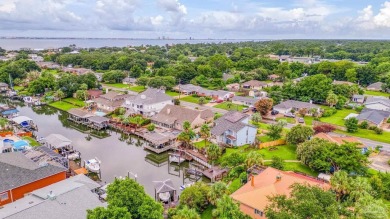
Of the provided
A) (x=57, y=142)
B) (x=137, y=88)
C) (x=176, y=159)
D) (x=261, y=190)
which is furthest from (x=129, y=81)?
(x=261, y=190)

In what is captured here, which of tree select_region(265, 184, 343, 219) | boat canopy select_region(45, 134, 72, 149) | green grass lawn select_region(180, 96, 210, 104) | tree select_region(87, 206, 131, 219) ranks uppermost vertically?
tree select_region(265, 184, 343, 219)

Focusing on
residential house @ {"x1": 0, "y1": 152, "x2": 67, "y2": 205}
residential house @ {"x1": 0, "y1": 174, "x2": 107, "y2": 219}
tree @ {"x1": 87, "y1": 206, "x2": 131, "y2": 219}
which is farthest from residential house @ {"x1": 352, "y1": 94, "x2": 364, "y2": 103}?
tree @ {"x1": 87, "y1": 206, "x2": 131, "y2": 219}

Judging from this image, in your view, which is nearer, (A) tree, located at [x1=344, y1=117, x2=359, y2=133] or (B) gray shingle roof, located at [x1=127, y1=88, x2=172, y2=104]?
(A) tree, located at [x1=344, y1=117, x2=359, y2=133]

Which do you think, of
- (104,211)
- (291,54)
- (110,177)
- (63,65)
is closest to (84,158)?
(110,177)

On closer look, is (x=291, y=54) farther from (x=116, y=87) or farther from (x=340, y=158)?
(x=340, y=158)

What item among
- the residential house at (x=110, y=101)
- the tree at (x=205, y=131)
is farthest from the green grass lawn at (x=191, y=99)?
the tree at (x=205, y=131)

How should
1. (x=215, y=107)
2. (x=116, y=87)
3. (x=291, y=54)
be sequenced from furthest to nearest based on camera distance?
(x=291, y=54) < (x=116, y=87) < (x=215, y=107)

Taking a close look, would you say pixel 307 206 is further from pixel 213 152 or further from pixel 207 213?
pixel 213 152

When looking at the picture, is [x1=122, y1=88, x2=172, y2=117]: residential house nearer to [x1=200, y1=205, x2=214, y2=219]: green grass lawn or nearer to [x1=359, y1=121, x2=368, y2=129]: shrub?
[x1=200, y1=205, x2=214, y2=219]: green grass lawn
